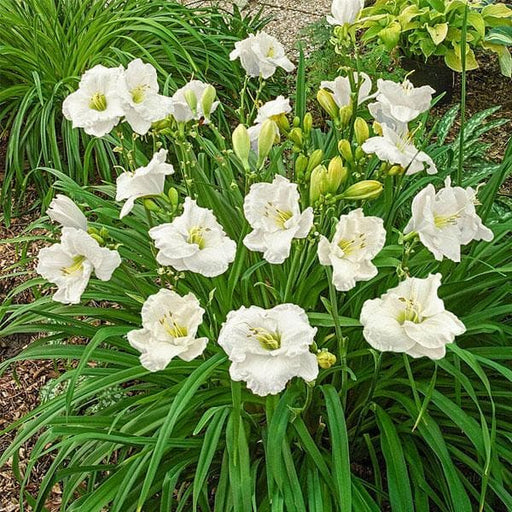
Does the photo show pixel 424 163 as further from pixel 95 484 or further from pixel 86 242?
pixel 95 484

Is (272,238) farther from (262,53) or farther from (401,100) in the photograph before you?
(262,53)

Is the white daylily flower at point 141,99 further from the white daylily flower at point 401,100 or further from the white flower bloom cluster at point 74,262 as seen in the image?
the white daylily flower at point 401,100

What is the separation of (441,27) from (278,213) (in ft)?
5.96

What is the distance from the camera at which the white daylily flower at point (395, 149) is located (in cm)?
128

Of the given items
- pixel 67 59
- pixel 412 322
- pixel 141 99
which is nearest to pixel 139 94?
pixel 141 99

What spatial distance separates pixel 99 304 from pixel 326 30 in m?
1.52

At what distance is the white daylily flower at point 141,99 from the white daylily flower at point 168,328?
356 mm

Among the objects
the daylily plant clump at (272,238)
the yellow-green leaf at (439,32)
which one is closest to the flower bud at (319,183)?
the daylily plant clump at (272,238)

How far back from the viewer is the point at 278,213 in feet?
3.97

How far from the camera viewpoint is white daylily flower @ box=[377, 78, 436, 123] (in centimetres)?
134

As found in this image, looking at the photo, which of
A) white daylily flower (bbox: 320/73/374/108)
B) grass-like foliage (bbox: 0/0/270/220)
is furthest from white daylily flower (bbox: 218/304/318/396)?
grass-like foliage (bbox: 0/0/270/220)

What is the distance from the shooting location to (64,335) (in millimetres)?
1584

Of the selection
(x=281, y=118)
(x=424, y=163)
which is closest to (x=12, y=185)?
(x=281, y=118)

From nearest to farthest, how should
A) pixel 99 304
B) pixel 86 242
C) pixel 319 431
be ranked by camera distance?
pixel 86 242, pixel 319 431, pixel 99 304
